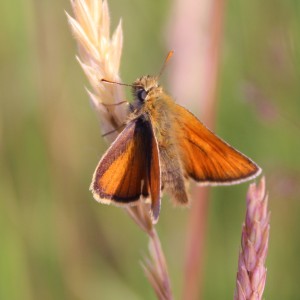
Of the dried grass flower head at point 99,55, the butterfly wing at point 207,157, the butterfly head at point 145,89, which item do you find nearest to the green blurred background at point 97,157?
the butterfly wing at point 207,157

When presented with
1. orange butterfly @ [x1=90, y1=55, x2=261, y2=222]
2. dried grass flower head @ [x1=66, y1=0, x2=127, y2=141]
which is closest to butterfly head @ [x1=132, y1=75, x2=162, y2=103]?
orange butterfly @ [x1=90, y1=55, x2=261, y2=222]

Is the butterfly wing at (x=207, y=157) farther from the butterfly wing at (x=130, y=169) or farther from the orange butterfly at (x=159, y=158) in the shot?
the butterfly wing at (x=130, y=169)

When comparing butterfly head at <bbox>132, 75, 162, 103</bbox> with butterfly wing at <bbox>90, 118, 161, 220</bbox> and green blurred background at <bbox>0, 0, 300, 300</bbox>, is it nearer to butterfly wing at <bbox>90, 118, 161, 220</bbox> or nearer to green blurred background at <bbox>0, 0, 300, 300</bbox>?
butterfly wing at <bbox>90, 118, 161, 220</bbox>

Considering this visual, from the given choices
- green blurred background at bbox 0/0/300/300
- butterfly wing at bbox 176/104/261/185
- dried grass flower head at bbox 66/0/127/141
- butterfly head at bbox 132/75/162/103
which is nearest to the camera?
dried grass flower head at bbox 66/0/127/141

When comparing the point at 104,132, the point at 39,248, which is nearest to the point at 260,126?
the point at 39,248

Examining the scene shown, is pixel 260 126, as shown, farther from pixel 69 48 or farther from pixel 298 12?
pixel 69 48

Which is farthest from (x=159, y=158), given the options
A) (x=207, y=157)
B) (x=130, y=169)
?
(x=207, y=157)
